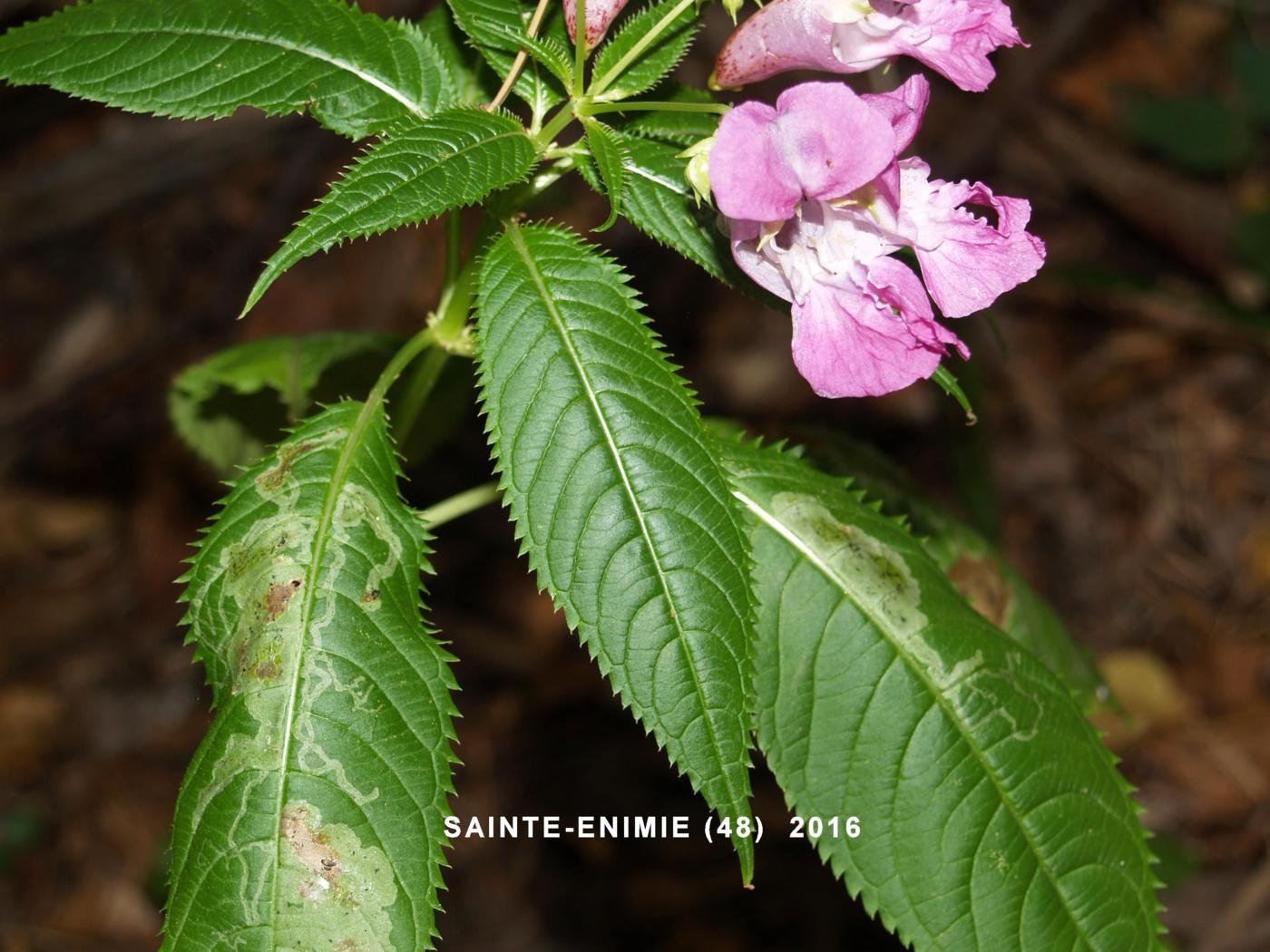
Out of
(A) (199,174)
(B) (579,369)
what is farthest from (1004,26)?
(A) (199,174)

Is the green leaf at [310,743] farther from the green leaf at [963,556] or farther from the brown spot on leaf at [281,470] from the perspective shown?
the green leaf at [963,556]

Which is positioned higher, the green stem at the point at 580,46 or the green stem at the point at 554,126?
the green stem at the point at 580,46

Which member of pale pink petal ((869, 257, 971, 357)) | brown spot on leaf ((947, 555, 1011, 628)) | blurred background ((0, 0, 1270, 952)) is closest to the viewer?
pale pink petal ((869, 257, 971, 357))

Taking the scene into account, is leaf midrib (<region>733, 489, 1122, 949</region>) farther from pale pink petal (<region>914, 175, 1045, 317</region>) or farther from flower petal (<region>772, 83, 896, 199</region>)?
flower petal (<region>772, 83, 896, 199</region>)

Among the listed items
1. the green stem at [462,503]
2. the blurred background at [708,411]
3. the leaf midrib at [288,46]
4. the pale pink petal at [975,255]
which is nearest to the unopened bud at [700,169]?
the pale pink petal at [975,255]

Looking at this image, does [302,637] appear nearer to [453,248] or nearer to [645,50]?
[453,248]

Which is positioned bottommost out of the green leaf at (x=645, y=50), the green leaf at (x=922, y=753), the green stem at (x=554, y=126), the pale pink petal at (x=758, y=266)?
the green leaf at (x=922, y=753)

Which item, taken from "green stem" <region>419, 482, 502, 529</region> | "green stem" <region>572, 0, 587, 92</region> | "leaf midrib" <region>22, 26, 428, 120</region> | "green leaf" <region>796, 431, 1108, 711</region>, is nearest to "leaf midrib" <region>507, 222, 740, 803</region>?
"green stem" <region>572, 0, 587, 92</region>
